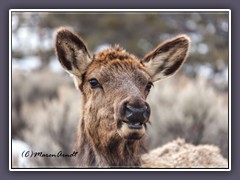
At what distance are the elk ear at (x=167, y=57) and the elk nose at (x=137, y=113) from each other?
3.02 feet

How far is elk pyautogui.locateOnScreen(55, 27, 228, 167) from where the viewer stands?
202 inches

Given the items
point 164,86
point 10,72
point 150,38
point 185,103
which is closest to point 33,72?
point 150,38

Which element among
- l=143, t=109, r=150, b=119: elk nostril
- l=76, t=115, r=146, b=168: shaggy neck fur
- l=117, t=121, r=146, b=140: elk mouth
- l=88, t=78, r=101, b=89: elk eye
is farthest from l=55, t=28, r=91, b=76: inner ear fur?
l=143, t=109, r=150, b=119: elk nostril

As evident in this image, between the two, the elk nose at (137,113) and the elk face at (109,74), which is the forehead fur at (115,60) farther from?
the elk nose at (137,113)

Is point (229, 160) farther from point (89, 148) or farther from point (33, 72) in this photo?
point (33, 72)

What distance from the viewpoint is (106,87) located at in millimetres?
5172

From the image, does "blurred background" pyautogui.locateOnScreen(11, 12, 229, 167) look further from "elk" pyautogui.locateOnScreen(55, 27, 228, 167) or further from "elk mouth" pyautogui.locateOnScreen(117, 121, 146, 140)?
"elk mouth" pyautogui.locateOnScreen(117, 121, 146, 140)

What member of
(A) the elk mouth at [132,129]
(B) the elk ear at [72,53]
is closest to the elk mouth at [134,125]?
(A) the elk mouth at [132,129]

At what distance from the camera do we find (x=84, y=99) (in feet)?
17.9

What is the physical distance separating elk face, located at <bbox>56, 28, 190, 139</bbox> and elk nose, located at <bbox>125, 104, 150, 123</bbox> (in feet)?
0.45

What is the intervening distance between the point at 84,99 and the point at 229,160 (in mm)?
1590

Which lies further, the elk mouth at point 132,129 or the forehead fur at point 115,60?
the forehead fur at point 115,60

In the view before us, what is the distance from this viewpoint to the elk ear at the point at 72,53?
5309 millimetres

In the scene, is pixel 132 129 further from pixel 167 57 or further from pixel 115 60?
pixel 167 57
